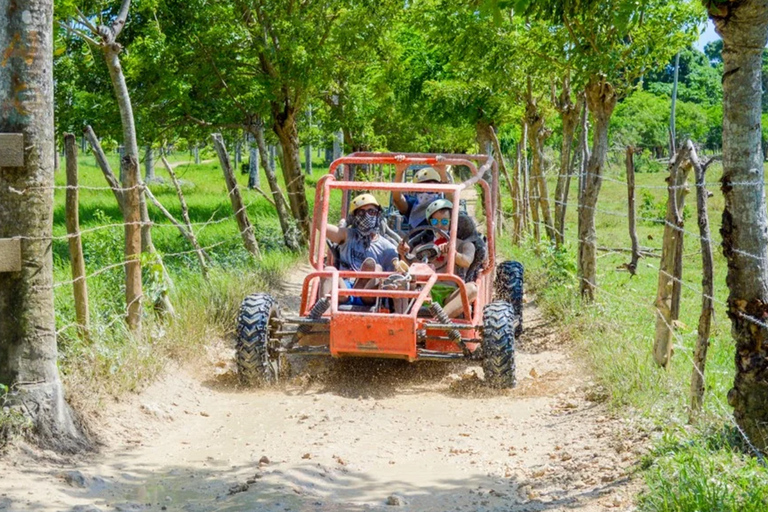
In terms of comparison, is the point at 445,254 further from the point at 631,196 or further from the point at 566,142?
the point at 566,142

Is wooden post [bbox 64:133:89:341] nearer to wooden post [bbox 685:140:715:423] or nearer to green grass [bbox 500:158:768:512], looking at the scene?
A: green grass [bbox 500:158:768:512]

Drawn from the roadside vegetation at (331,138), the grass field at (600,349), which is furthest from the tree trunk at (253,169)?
the grass field at (600,349)

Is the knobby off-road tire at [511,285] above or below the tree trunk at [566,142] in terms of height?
below

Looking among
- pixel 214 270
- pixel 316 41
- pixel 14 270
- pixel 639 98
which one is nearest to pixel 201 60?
pixel 316 41

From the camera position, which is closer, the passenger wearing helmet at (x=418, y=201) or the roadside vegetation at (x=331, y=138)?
the roadside vegetation at (x=331, y=138)

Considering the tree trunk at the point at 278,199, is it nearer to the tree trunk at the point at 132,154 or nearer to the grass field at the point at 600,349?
the grass field at the point at 600,349

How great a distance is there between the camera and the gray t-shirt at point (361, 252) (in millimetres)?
9008

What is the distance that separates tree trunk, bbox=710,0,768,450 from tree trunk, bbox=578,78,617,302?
4637 mm

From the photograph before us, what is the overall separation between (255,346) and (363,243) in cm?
159

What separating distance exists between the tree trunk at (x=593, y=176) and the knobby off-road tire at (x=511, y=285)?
0.66 metres

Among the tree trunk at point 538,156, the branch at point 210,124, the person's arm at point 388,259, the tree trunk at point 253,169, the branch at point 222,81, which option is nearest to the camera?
the person's arm at point 388,259

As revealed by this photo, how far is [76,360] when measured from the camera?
6.96 meters

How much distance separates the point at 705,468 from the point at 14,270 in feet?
12.9

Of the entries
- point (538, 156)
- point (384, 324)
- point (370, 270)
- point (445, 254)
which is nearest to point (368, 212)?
point (370, 270)
